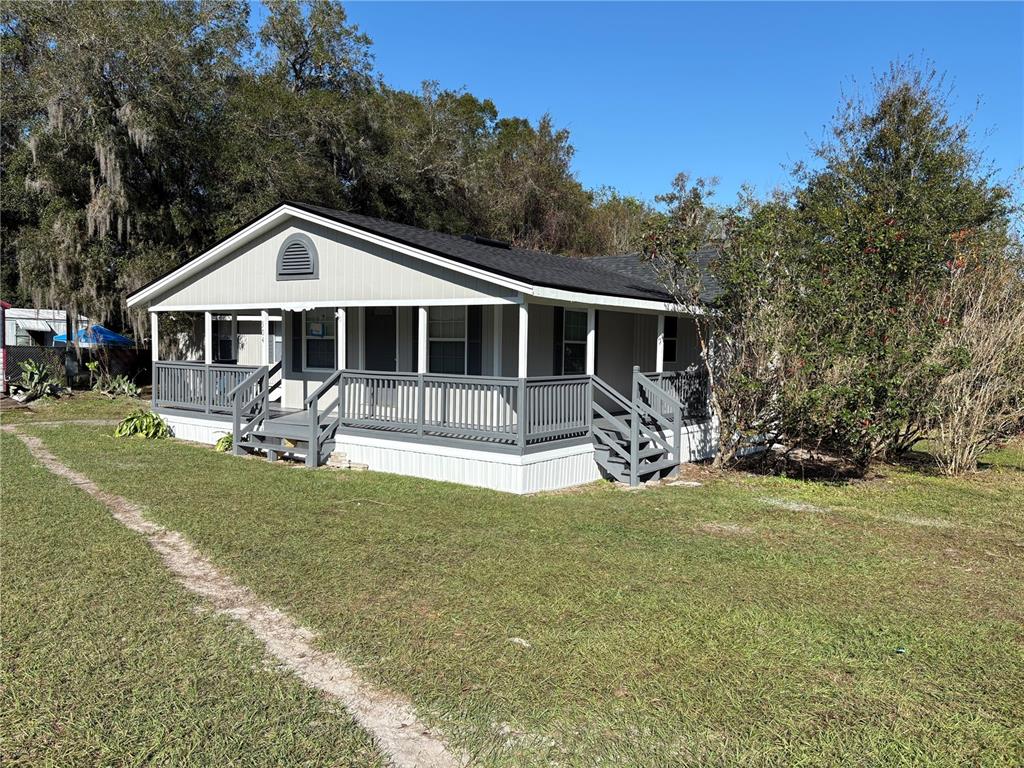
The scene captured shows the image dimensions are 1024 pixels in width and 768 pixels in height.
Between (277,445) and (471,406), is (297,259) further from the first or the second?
(471,406)

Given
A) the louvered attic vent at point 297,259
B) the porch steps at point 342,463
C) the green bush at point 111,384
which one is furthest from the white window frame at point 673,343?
the green bush at point 111,384

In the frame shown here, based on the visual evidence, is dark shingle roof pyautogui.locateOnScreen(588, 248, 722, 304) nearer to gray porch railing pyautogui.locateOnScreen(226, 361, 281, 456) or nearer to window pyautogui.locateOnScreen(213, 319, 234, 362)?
gray porch railing pyautogui.locateOnScreen(226, 361, 281, 456)

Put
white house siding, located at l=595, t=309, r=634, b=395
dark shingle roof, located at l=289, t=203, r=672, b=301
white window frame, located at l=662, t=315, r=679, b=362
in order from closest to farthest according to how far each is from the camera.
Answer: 1. dark shingle roof, located at l=289, t=203, r=672, b=301
2. white house siding, located at l=595, t=309, r=634, b=395
3. white window frame, located at l=662, t=315, r=679, b=362

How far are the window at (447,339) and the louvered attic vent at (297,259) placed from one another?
6.76 ft

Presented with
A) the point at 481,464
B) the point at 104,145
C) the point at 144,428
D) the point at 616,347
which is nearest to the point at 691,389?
the point at 616,347

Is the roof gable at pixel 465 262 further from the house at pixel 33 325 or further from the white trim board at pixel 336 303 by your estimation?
the house at pixel 33 325

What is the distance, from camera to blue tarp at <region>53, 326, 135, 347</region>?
22.2 metres

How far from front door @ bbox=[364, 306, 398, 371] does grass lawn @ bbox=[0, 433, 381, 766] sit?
711cm

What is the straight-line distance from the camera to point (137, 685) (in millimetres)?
3758

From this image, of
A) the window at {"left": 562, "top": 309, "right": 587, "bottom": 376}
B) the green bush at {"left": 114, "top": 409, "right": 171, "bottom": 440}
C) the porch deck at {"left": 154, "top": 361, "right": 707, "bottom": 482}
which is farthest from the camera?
the green bush at {"left": 114, "top": 409, "right": 171, "bottom": 440}

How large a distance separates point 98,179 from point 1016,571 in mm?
21435

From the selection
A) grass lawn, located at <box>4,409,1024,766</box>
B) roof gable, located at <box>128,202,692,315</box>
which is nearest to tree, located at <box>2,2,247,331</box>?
roof gable, located at <box>128,202,692,315</box>

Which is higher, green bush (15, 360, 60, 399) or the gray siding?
the gray siding

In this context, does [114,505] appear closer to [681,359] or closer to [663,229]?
[663,229]
